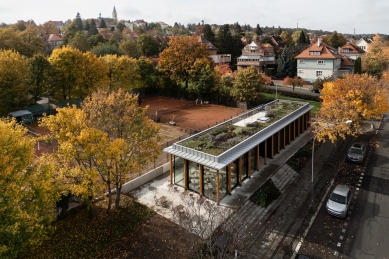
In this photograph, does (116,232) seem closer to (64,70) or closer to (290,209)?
(290,209)

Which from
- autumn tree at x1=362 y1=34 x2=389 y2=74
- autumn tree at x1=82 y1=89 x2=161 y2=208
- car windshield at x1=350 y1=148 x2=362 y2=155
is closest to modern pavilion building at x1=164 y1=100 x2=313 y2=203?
autumn tree at x1=82 y1=89 x2=161 y2=208

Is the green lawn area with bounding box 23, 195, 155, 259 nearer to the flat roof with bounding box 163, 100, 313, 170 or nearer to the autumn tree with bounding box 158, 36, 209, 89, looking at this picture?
the flat roof with bounding box 163, 100, 313, 170

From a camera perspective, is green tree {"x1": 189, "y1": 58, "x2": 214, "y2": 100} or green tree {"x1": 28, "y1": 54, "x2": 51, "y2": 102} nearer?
green tree {"x1": 28, "y1": 54, "x2": 51, "y2": 102}

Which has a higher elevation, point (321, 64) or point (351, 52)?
point (351, 52)

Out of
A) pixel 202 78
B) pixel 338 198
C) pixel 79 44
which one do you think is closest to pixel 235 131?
pixel 338 198

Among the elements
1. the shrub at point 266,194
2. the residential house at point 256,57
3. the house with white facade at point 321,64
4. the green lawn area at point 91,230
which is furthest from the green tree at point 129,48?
the shrub at point 266,194

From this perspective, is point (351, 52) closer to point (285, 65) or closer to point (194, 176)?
point (285, 65)

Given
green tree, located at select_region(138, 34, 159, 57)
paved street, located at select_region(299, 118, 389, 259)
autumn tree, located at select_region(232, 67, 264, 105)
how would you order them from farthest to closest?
green tree, located at select_region(138, 34, 159, 57)
autumn tree, located at select_region(232, 67, 264, 105)
paved street, located at select_region(299, 118, 389, 259)
